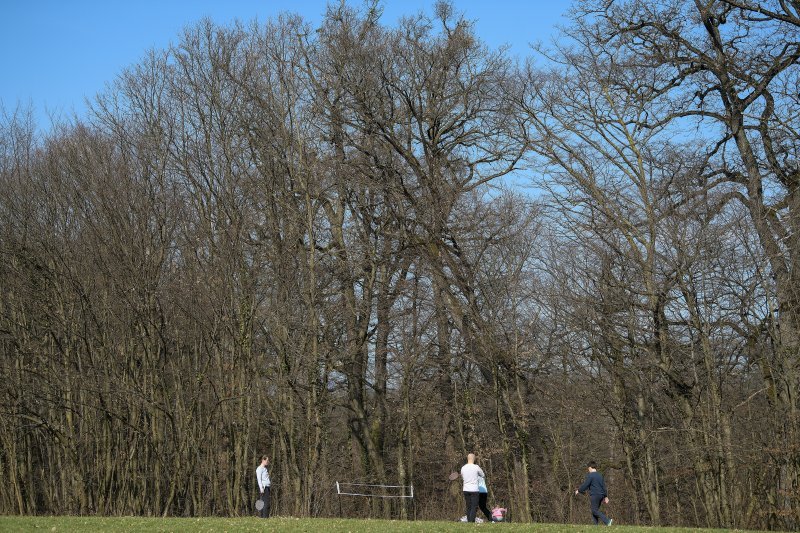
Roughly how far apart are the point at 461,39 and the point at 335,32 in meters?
3.99

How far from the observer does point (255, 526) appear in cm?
1552

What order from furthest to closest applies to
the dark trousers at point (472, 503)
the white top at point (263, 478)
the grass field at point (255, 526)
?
the white top at point (263, 478) < the dark trousers at point (472, 503) < the grass field at point (255, 526)

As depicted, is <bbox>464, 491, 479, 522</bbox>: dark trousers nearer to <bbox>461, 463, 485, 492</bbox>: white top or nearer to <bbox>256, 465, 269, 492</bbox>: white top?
<bbox>461, 463, 485, 492</bbox>: white top

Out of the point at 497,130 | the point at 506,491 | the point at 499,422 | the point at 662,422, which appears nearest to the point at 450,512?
the point at 506,491

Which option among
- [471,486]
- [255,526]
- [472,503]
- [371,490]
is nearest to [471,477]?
[471,486]

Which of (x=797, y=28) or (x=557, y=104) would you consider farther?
(x=557, y=104)

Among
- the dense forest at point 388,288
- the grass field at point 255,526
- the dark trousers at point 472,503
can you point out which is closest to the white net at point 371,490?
the dense forest at point 388,288

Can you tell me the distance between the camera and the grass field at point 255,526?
15.1 m

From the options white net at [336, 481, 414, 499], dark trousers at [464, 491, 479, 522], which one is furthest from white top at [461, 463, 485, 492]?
white net at [336, 481, 414, 499]

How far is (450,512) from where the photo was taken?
30.5 m

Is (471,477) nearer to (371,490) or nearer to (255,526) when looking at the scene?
(255,526)

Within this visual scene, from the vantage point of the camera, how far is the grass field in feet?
49.5

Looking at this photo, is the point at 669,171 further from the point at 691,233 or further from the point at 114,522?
the point at 114,522

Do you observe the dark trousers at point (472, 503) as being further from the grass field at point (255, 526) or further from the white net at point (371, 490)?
the white net at point (371, 490)
